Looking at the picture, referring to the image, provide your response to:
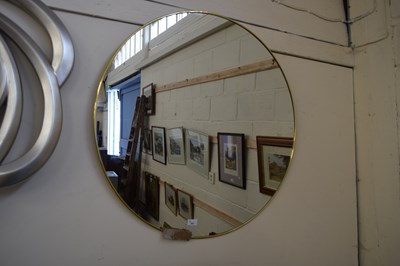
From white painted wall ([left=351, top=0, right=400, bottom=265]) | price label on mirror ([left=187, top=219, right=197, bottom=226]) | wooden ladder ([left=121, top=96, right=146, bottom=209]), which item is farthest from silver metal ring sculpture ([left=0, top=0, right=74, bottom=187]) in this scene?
white painted wall ([left=351, top=0, right=400, bottom=265])

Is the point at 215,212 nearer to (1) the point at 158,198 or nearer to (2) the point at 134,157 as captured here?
(1) the point at 158,198

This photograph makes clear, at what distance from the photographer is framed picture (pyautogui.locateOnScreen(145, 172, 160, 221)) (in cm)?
85

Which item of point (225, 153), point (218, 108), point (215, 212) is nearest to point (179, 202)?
point (215, 212)

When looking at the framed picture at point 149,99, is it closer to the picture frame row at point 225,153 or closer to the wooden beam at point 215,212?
the picture frame row at point 225,153

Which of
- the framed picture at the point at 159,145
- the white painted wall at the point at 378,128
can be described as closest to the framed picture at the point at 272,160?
the framed picture at the point at 159,145

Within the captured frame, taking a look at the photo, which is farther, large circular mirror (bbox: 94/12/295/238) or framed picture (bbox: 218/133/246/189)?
framed picture (bbox: 218/133/246/189)

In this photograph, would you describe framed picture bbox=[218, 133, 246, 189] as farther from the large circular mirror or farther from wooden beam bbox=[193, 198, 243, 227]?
wooden beam bbox=[193, 198, 243, 227]

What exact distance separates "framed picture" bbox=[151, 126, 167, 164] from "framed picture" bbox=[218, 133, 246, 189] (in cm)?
22

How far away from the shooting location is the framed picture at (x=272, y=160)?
1008 millimetres

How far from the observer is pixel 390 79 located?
47.0 inches

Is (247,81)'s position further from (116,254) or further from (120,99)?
(116,254)

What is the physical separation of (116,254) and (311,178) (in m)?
0.90

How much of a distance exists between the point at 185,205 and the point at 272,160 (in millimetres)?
411

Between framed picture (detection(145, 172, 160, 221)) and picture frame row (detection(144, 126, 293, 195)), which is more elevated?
picture frame row (detection(144, 126, 293, 195))
